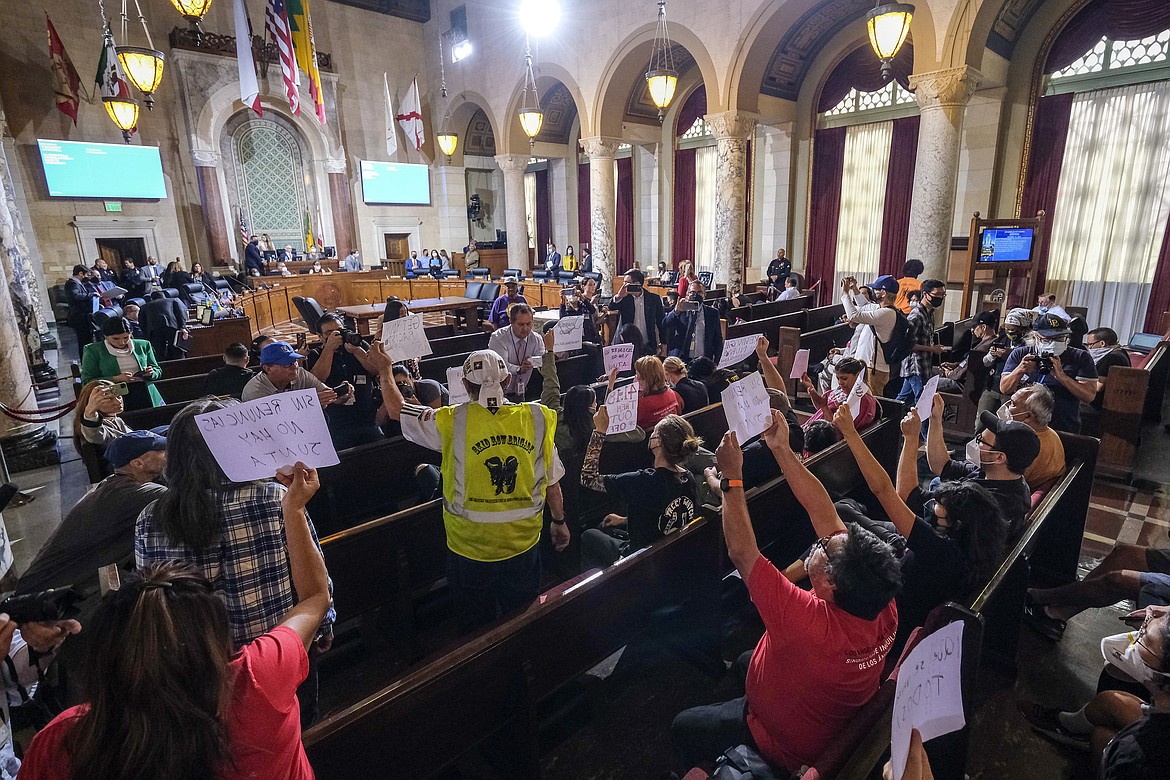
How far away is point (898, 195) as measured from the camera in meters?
11.7

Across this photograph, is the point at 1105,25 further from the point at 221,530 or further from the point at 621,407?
the point at 221,530

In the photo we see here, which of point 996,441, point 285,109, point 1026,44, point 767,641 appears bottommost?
point 767,641

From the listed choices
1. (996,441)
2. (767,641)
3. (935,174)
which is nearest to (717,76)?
(935,174)

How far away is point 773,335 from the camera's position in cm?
806

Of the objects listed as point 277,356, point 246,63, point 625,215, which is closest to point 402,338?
point 277,356

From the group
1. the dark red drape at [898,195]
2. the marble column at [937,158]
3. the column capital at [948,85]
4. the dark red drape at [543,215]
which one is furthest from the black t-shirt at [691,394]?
the dark red drape at [543,215]

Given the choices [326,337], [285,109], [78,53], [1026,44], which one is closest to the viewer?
[326,337]

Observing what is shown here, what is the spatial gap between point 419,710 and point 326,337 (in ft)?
10.7

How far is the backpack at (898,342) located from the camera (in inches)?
213

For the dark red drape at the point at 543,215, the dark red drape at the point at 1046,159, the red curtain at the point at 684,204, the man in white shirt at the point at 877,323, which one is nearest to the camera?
the man in white shirt at the point at 877,323

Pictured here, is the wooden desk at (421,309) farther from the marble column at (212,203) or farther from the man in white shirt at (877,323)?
the man in white shirt at (877,323)

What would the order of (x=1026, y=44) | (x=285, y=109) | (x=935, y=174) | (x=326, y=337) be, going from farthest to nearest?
(x=285, y=109) < (x=1026, y=44) < (x=935, y=174) < (x=326, y=337)

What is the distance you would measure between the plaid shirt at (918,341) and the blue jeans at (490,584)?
4.35 metres

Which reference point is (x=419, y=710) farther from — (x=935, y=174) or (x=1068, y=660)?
(x=935, y=174)
